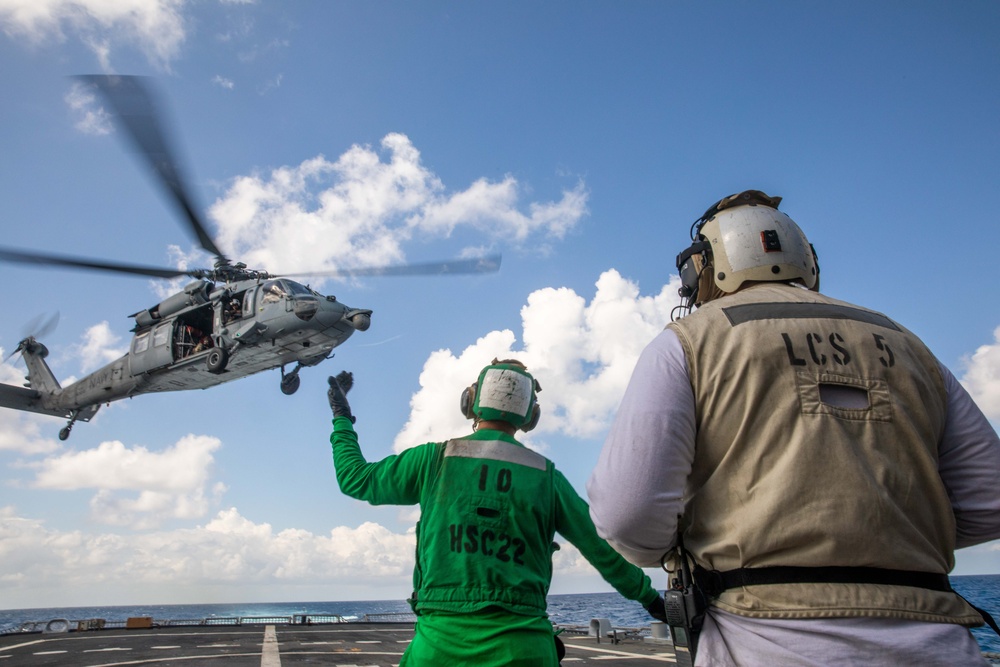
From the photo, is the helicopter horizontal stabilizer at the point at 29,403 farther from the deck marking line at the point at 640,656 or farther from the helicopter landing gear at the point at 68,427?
the deck marking line at the point at 640,656

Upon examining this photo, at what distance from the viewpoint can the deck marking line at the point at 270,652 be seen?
10177mm

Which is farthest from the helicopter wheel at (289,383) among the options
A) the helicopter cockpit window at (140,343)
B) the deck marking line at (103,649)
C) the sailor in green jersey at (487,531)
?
the sailor in green jersey at (487,531)

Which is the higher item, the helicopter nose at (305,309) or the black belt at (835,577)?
the helicopter nose at (305,309)

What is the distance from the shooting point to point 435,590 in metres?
3.22

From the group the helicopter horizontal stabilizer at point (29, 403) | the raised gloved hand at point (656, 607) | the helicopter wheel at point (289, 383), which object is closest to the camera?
the raised gloved hand at point (656, 607)

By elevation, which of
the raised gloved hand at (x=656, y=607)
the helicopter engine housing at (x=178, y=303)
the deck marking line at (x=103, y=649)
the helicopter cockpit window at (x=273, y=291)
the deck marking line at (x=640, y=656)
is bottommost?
the deck marking line at (x=640, y=656)

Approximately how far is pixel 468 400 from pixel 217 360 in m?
13.5

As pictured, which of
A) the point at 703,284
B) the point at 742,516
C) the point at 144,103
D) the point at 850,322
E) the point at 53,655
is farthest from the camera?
the point at 144,103

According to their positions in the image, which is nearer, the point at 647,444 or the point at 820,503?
the point at 820,503

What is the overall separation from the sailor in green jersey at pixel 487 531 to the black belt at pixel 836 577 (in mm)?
1286

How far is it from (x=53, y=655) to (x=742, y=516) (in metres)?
14.0

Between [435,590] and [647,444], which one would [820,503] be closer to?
[647,444]

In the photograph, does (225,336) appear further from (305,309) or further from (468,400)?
(468,400)

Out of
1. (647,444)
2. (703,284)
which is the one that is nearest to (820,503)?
(647,444)
